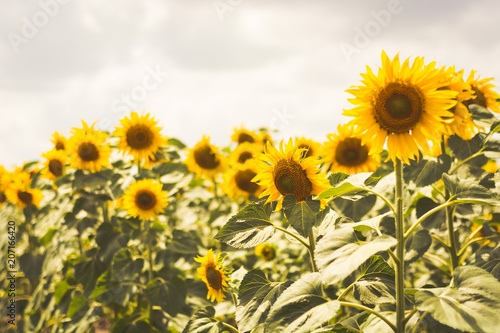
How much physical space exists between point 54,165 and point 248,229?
105 inches

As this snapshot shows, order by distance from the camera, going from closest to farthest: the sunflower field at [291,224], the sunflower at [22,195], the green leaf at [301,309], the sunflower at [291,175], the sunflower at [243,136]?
the green leaf at [301,309] → the sunflower field at [291,224] → the sunflower at [291,175] → the sunflower at [22,195] → the sunflower at [243,136]

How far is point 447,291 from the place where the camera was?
1.20 metres

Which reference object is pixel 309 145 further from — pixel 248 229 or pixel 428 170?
pixel 248 229

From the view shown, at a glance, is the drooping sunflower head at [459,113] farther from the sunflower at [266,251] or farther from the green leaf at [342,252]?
the sunflower at [266,251]

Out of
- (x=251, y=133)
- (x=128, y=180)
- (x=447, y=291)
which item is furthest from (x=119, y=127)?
(x=447, y=291)

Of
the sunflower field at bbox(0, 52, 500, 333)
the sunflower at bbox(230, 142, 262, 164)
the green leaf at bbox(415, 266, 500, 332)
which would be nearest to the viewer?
the green leaf at bbox(415, 266, 500, 332)

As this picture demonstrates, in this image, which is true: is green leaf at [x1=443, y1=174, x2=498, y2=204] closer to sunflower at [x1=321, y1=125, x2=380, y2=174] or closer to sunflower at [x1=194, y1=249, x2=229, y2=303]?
sunflower at [x1=194, y1=249, x2=229, y2=303]

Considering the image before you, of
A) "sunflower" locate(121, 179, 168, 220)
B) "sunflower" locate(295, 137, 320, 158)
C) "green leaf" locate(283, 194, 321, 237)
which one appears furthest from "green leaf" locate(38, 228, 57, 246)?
"green leaf" locate(283, 194, 321, 237)

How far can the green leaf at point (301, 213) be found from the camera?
4.40 ft

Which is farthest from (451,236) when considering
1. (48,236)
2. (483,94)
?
(48,236)

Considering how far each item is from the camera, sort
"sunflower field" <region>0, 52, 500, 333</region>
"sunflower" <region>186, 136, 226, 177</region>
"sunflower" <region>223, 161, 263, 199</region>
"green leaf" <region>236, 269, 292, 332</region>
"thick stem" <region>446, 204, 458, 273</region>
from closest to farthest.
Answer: "sunflower field" <region>0, 52, 500, 333</region>, "green leaf" <region>236, 269, 292, 332</region>, "thick stem" <region>446, 204, 458, 273</region>, "sunflower" <region>223, 161, 263, 199</region>, "sunflower" <region>186, 136, 226, 177</region>

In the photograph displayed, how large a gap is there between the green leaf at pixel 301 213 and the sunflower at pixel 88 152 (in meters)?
2.24

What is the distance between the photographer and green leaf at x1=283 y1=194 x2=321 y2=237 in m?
1.34

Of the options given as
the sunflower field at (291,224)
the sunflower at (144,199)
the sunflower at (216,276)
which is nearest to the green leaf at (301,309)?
the sunflower field at (291,224)
